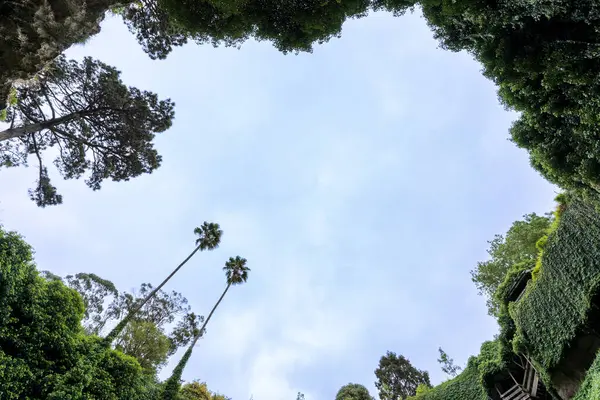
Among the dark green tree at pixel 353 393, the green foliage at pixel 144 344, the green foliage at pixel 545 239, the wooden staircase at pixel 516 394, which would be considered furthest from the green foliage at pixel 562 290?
the green foliage at pixel 144 344

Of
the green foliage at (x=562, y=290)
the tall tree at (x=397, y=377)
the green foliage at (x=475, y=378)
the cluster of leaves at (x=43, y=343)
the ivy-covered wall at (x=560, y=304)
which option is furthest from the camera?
the tall tree at (x=397, y=377)

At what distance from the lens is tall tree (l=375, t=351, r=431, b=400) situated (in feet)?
122

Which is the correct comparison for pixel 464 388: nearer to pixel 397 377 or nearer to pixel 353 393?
pixel 353 393

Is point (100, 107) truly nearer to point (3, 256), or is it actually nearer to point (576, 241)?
point (3, 256)

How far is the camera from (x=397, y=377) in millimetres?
38938

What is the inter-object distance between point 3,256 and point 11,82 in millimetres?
9912

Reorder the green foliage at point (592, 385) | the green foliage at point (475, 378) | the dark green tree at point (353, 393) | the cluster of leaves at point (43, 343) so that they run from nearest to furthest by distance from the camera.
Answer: the green foliage at point (592, 385) → the cluster of leaves at point (43, 343) → the green foliage at point (475, 378) → the dark green tree at point (353, 393)

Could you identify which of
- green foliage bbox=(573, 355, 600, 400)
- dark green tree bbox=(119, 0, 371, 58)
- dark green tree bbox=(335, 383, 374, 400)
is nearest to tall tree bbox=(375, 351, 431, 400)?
dark green tree bbox=(335, 383, 374, 400)

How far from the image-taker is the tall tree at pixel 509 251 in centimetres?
2486

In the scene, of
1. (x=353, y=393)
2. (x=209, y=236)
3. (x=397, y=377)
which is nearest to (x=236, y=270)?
(x=209, y=236)

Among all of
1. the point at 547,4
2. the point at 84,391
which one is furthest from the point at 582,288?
the point at 84,391

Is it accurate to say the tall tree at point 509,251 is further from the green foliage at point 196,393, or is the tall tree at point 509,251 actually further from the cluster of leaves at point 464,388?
the green foliage at point 196,393

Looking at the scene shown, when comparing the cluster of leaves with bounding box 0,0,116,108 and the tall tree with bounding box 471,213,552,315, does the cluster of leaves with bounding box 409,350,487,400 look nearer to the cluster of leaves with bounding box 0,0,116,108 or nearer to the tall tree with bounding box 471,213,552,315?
the tall tree with bounding box 471,213,552,315

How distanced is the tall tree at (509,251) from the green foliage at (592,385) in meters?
11.9
